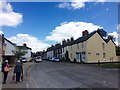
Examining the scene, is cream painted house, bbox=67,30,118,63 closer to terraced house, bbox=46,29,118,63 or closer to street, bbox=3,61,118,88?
terraced house, bbox=46,29,118,63

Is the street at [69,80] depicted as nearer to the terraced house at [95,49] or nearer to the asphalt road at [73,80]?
the asphalt road at [73,80]

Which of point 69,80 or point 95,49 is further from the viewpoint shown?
point 95,49

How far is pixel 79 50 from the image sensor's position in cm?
5691

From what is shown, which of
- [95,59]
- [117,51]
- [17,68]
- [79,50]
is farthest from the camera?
[117,51]

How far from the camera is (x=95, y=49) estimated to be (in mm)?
52812

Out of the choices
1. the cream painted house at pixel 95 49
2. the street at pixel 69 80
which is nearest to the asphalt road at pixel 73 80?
the street at pixel 69 80

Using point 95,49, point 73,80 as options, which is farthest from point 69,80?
point 95,49

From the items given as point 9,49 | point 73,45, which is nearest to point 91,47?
point 73,45

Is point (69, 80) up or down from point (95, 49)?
down

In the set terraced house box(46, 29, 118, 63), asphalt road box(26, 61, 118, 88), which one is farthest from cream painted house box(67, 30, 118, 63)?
asphalt road box(26, 61, 118, 88)

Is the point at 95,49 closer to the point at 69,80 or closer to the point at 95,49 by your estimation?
the point at 95,49

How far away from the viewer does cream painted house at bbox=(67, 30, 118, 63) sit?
170 feet

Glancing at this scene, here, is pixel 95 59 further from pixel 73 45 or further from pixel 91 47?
pixel 73 45

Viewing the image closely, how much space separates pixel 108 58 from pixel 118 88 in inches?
1734
